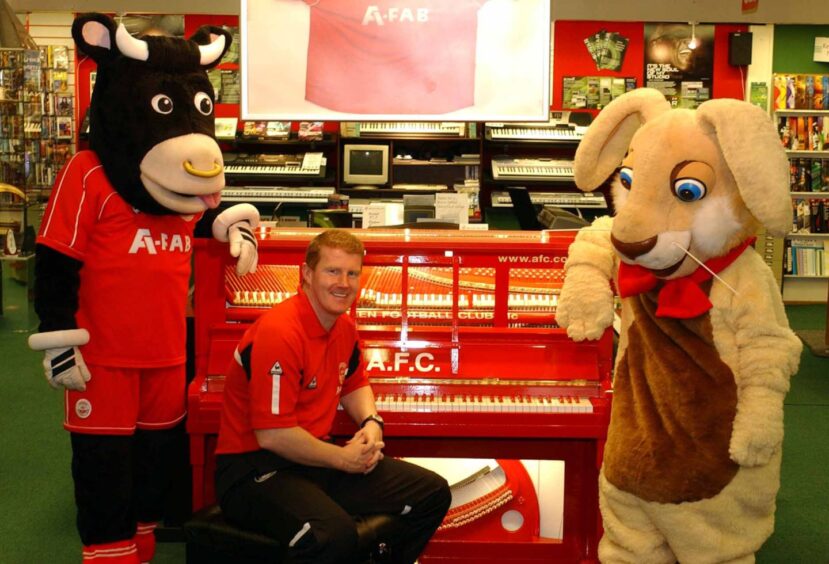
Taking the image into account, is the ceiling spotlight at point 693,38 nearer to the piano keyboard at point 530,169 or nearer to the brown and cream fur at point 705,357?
the piano keyboard at point 530,169

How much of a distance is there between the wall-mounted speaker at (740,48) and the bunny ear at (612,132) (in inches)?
288

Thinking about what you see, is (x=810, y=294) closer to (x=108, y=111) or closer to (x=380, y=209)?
(x=380, y=209)

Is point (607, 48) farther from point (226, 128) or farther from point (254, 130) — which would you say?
point (226, 128)

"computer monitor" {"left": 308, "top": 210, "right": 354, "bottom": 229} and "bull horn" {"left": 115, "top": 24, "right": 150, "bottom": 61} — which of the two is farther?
"computer monitor" {"left": 308, "top": 210, "right": 354, "bottom": 229}

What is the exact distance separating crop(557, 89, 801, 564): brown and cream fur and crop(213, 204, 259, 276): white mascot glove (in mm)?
1178

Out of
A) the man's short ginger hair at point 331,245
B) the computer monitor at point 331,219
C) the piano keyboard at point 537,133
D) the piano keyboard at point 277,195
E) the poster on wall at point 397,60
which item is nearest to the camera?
the man's short ginger hair at point 331,245

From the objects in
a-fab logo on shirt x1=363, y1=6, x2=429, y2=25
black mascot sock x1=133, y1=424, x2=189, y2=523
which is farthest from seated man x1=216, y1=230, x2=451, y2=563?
a-fab logo on shirt x1=363, y1=6, x2=429, y2=25

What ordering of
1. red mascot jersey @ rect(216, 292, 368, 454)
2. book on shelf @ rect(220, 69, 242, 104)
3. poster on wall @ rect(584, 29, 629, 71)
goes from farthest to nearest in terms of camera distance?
book on shelf @ rect(220, 69, 242, 104) < poster on wall @ rect(584, 29, 629, 71) < red mascot jersey @ rect(216, 292, 368, 454)

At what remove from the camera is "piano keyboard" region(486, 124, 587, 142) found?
31.4 ft

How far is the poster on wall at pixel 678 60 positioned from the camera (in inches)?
384

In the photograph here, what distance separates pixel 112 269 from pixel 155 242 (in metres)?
0.16

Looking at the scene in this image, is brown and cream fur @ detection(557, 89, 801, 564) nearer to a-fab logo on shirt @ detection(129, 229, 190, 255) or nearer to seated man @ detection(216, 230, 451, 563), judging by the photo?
seated man @ detection(216, 230, 451, 563)

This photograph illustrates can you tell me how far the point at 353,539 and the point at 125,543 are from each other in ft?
2.88

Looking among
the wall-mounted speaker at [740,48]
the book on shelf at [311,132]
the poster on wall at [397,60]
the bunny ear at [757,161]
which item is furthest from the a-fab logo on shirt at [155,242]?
the wall-mounted speaker at [740,48]
